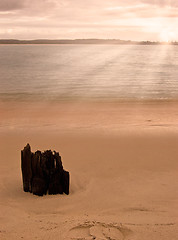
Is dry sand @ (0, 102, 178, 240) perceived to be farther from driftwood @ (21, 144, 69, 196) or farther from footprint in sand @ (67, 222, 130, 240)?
driftwood @ (21, 144, 69, 196)

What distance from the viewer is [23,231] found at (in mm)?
5457

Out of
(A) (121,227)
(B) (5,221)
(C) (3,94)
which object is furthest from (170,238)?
(C) (3,94)

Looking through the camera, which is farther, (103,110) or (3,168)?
(103,110)

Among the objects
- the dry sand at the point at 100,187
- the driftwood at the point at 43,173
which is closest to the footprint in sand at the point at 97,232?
the dry sand at the point at 100,187

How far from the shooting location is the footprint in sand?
17.1 ft

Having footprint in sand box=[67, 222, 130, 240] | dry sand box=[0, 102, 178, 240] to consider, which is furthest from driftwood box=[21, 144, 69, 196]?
footprint in sand box=[67, 222, 130, 240]

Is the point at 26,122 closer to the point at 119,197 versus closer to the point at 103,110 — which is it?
the point at 103,110

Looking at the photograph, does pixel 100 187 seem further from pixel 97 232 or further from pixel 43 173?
pixel 97 232

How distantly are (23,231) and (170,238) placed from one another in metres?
2.32

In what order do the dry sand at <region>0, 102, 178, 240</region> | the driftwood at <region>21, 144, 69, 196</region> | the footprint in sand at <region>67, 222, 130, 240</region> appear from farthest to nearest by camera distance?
the driftwood at <region>21, 144, 69, 196</region>, the dry sand at <region>0, 102, 178, 240</region>, the footprint in sand at <region>67, 222, 130, 240</region>

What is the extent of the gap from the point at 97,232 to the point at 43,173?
92.3 inches

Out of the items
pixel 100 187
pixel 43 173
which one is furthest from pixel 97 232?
pixel 100 187

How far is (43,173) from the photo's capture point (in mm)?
7340

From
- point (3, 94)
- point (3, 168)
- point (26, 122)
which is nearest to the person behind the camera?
point (3, 168)
